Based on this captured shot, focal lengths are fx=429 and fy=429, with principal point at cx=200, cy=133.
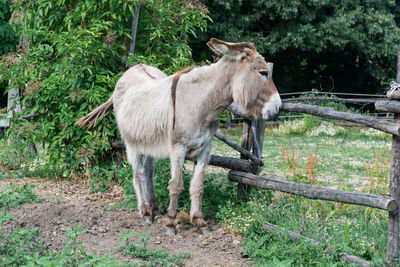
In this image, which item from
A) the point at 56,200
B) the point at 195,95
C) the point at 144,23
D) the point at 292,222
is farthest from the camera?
the point at 144,23

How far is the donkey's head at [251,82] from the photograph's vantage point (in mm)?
4023

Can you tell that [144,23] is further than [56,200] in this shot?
Yes

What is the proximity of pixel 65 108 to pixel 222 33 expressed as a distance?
33.5 feet

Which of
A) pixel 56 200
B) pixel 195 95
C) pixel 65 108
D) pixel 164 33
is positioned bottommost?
pixel 56 200

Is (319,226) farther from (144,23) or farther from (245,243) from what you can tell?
(144,23)

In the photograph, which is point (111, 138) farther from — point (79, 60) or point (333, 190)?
point (333, 190)

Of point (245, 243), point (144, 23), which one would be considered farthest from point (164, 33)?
point (245, 243)

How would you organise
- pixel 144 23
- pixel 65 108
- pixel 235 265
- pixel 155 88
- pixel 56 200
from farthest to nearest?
pixel 144 23, pixel 65 108, pixel 56 200, pixel 155 88, pixel 235 265

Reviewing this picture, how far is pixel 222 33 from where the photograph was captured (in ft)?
50.7

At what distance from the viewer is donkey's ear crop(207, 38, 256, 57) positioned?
160 inches

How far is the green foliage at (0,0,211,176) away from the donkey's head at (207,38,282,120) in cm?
212

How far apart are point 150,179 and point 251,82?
1941 mm

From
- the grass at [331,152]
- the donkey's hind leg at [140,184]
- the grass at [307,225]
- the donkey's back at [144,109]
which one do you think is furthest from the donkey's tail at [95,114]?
the grass at [307,225]

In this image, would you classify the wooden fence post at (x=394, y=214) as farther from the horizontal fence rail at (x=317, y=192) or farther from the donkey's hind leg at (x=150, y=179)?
the donkey's hind leg at (x=150, y=179)
